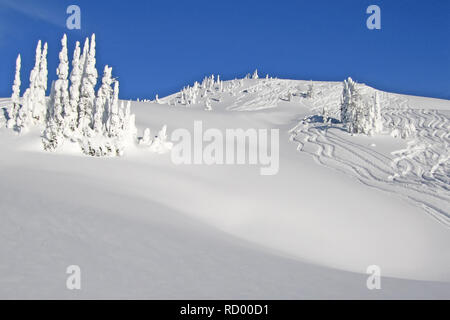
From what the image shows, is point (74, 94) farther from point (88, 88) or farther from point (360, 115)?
point (360, 115)

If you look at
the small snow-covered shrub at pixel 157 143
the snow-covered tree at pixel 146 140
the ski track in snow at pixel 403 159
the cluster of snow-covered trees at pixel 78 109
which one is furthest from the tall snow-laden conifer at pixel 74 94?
the ski track in snow at pixel 403 159

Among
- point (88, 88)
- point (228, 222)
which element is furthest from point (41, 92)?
point (228, 222)

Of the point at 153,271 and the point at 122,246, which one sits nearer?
the point at 153,271

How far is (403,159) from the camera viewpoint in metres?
32.1

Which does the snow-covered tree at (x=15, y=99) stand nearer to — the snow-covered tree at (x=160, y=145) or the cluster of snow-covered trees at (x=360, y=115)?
the snow-covered tree at (x=160, y=145)

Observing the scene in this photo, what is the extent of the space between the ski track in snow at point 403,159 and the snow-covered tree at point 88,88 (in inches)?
792

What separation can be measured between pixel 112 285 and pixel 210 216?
9572mm

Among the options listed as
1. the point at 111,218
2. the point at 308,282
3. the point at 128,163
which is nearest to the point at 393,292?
the point at 308,282

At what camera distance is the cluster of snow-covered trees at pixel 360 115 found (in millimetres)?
41188

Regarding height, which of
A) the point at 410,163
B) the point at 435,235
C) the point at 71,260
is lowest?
the point at 435,235

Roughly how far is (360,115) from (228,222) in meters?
29.8

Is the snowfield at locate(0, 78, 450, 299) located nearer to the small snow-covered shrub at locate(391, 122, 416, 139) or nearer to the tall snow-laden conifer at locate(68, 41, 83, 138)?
the small snow-covered shrub at locate(391, 122, 416, 139)

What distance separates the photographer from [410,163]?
31.1 m

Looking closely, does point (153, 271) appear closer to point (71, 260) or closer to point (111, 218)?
point (71, 260)
